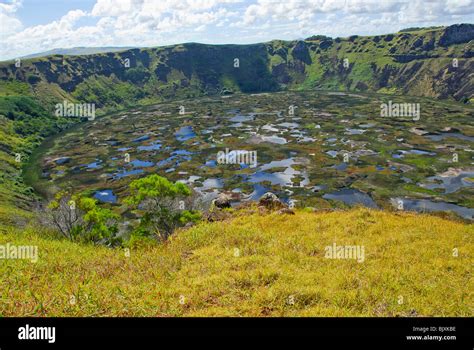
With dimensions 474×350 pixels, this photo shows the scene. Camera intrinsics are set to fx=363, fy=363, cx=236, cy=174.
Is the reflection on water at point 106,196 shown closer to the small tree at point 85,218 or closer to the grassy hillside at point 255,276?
the small tree at point 85,218

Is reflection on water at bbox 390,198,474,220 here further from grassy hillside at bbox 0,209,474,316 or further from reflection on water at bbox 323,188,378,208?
grassy hillside at bbox 0,209,474,316

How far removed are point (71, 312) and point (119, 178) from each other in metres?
150

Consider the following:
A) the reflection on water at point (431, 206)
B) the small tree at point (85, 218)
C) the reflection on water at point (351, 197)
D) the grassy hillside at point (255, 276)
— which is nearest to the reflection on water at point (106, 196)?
the small tree at point (85, 218)

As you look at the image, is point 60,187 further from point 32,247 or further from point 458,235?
point 458,235

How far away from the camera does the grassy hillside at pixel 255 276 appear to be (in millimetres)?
14680

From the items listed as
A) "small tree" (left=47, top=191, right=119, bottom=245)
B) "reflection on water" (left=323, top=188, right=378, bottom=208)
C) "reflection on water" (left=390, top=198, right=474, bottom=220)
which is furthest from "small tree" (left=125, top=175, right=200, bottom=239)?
"reflection on water" (left=390, top=198, right=474, bottom=220)

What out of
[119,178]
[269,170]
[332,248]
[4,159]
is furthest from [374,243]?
[4,159]

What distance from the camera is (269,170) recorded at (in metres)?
158

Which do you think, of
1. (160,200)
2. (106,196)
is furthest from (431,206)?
(106,196)

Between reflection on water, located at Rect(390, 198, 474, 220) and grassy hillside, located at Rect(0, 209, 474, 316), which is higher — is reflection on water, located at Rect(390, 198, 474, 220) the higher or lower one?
the lower one

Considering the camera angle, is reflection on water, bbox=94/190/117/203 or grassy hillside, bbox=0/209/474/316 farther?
reflection on water, bbox=94/190/117/203

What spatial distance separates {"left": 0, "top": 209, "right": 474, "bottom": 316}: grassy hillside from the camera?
1468cm

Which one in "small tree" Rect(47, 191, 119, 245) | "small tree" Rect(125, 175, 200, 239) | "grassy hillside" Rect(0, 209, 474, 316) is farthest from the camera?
"small tree" Rect(47, 191, 119, 245)
